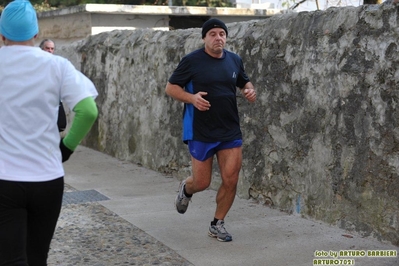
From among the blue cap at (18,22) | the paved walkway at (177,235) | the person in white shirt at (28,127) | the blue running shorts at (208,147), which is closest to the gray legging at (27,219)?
the person in white shirt at (28,127)

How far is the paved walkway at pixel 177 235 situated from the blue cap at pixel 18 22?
224 cm

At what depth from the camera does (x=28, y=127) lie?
317 cm

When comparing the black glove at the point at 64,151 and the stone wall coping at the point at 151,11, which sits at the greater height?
the black glove at the point at 64,151

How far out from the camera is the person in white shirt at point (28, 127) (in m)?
3.13

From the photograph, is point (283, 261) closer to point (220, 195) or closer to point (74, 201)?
point (220, 195)

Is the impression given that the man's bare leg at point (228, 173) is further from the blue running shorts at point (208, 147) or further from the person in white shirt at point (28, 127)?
the person in white shirt at point (28, 127)

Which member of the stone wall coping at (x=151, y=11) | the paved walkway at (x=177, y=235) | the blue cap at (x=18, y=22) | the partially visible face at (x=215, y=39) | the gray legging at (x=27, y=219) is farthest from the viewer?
the stone wall coping at (x=151, y=11)

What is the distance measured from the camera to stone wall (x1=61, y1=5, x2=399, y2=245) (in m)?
5.25

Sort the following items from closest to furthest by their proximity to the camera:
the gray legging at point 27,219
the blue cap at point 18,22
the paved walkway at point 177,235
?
the gray legging at point 27,219, the blue cap at point 18,22, the paved walkway at point 177,235

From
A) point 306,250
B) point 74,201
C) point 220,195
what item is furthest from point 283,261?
point 74,201

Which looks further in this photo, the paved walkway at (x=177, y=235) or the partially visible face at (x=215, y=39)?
the partially visible face at (x=215, y=39)

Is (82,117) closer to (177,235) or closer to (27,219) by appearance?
(27,219)

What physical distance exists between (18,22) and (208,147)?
8.17ft

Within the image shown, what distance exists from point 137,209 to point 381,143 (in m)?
2.62
